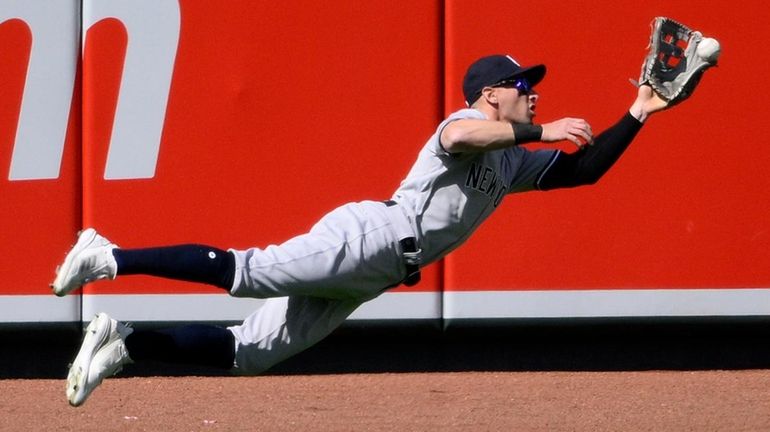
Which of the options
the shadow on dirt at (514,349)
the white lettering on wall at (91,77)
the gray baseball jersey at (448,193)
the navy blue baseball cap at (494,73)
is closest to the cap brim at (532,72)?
the navy blue baseball cap at (494,73)

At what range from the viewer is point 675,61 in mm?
4617

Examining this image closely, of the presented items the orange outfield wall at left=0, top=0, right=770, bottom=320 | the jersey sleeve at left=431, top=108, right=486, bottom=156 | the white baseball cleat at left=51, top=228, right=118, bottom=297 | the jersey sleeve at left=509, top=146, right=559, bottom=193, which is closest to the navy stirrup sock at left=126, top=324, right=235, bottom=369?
the white baseball cleat at left=51, top=228, right=118, bottom=297

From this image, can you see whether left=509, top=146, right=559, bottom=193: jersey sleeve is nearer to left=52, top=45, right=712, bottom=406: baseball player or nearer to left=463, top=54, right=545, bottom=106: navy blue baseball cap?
left=52, top=45, right=712, bottom=406: baseball player

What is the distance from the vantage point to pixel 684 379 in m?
7.14

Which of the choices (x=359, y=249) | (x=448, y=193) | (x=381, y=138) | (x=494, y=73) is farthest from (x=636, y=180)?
(x=359, y=249)

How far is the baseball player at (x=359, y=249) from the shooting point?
14.5 ft

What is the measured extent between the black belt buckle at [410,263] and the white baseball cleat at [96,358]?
37.3 inches

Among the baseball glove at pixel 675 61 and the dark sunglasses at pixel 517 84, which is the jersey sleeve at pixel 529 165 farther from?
the baseball glove at pixel 675 61

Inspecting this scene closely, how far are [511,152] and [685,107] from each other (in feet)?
8.16

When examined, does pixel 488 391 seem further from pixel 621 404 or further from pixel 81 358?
pixel 81 358

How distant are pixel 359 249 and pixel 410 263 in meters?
0.18

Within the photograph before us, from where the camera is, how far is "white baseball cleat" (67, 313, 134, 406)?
450 centimetres

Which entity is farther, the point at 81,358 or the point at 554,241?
the point at 554,241

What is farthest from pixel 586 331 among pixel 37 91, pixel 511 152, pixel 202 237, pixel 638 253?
pixel 37 91
